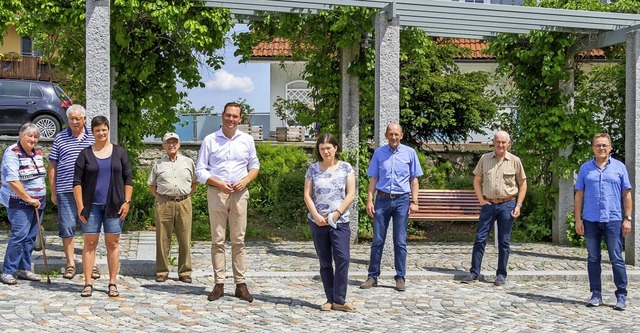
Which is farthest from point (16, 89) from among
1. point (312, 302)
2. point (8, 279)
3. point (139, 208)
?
point (312, 302)

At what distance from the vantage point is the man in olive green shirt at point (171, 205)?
31.9 ft

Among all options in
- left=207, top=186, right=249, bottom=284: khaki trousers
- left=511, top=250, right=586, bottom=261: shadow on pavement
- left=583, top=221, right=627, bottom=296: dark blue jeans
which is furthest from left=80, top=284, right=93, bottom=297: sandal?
left=511, top=250, right=586, bottom=261: shadow on pavement

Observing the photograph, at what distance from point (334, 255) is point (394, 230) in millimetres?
1419

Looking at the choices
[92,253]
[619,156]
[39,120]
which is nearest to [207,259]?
[92,253]

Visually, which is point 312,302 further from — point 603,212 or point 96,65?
point 96,65

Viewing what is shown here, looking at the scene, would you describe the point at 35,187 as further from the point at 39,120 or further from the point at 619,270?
the point at 39,120

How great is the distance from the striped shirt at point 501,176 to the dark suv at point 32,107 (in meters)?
13.1

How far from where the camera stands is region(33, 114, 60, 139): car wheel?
68.2 ft

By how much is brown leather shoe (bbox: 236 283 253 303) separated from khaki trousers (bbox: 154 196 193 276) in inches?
45.2

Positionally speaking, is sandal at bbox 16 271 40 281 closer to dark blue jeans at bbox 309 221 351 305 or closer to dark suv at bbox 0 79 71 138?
dark blue jeans at bbox 309 221 351 305

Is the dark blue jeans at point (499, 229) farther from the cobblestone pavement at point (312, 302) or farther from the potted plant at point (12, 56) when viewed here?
the potted plant at point (12, 56)

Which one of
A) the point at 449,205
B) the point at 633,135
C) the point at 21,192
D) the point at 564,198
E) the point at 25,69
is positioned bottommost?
the point at 449,205

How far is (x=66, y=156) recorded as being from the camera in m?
9.26

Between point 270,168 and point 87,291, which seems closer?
point 87,291
